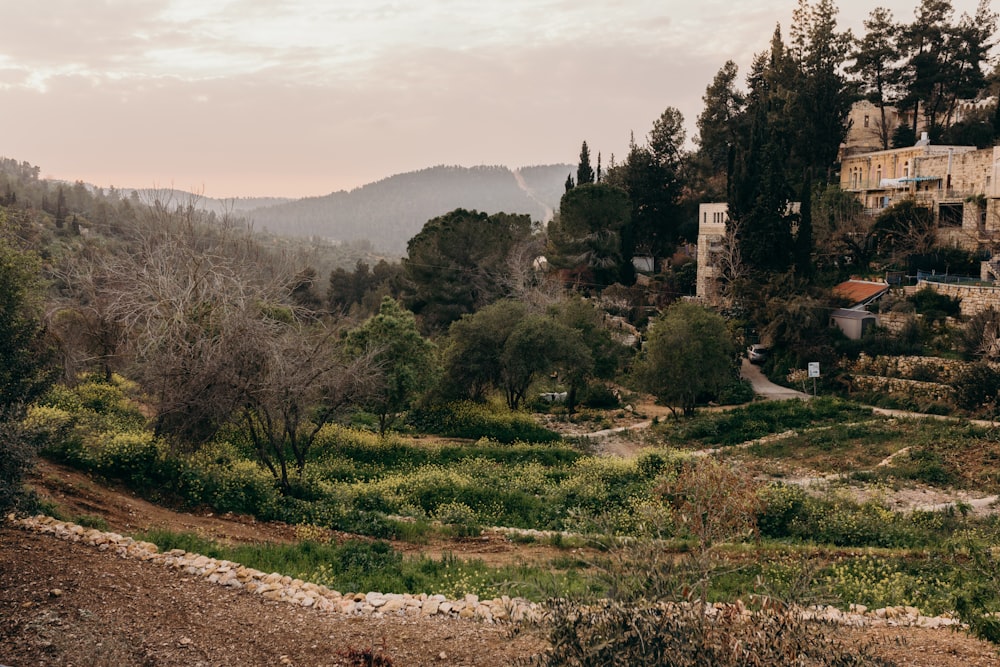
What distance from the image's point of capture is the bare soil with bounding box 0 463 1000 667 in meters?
7.28

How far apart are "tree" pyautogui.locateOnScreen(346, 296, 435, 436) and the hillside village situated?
0.41 feet

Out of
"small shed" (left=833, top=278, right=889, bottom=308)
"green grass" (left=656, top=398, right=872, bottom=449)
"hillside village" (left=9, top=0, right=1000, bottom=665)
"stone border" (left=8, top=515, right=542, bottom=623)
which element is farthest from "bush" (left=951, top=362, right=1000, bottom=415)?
"stone border" (left=8, top=515, right=542, bottom=623)

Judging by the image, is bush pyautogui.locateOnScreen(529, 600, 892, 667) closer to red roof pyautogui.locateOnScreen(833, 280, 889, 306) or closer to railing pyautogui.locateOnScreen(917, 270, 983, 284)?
red roof pyautogui.locateOnScreen(833, 280, 889, 306)

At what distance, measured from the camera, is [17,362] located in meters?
10.3

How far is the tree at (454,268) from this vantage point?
42250 millimetres

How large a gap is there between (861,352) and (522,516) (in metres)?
23.1

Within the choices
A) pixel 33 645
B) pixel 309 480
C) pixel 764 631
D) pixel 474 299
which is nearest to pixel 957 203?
pixel 474 299

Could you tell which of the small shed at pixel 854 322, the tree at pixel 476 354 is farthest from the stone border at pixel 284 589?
the small shed at pixel 854 322

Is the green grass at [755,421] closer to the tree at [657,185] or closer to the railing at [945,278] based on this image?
the railing at [945,278]

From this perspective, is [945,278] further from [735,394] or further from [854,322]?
[735,394]

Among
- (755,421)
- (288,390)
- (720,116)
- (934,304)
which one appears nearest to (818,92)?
(720,116)

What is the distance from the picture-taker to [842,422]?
25.2 meters

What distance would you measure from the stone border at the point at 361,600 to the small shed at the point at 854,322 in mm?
27130

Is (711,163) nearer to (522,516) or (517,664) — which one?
(522,516)
